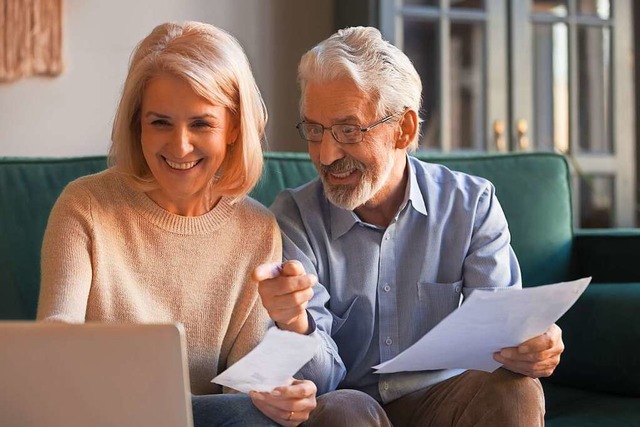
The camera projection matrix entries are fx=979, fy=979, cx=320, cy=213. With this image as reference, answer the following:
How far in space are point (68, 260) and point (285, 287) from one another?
0.38 metres

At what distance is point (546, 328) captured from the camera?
58.7 inches

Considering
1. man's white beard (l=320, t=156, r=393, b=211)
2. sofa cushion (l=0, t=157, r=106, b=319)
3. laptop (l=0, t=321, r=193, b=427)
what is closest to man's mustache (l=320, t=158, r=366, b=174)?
man's white beard (l=320, t=156, r=393, b=211)

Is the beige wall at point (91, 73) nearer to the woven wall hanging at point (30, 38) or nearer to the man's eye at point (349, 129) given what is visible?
the woven wall hanging at point (30, 38)

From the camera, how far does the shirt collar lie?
5.94 ft

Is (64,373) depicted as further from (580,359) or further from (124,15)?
(124,15)

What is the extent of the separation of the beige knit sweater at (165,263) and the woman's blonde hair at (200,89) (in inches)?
1.9

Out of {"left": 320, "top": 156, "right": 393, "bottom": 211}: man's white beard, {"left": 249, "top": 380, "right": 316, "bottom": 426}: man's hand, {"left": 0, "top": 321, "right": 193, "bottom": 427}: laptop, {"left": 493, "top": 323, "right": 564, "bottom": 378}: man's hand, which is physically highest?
{"left": 320, "top": 156, "right": 393, "bottom": 211}: man's white beard

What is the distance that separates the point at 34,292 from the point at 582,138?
286 cm

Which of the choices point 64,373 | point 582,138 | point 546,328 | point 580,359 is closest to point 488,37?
point 582,138

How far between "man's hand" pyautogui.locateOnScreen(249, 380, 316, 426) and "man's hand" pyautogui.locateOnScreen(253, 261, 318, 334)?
112 mm

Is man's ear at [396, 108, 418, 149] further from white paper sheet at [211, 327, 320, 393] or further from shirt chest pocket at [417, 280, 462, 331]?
white paper sheet at [211, 327, 320, 393]

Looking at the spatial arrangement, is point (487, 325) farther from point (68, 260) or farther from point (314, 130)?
point (68, 260)

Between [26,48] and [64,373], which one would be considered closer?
[64,373]

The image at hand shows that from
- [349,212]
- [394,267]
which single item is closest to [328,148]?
[349,212]
